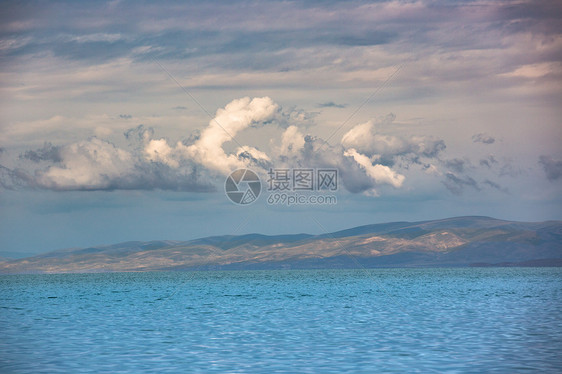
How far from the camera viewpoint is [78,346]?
4234 centimetres

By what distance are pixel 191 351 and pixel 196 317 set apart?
21643mm

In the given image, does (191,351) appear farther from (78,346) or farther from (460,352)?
(460,352)

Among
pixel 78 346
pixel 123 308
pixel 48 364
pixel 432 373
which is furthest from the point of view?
pixel 123 308

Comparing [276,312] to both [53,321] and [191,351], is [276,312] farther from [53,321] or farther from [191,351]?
[191,351]

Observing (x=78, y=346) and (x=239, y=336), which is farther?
(x=239, y=336)

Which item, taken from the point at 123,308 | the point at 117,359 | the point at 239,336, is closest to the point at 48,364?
the point at 117,359

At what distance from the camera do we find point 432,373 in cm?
3209

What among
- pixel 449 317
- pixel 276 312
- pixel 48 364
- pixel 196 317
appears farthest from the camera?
pixel 276 312

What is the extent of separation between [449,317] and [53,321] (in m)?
34.7

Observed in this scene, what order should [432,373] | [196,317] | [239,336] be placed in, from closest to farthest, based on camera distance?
[432,373] < [239,336] < [196,317]

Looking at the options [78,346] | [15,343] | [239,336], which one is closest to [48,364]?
[78,346]

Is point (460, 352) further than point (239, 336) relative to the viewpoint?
No

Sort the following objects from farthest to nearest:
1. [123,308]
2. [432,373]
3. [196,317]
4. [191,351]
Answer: [123,308]
[196,317]
[191,351]
[432,373]

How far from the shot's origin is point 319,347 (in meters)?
40.5
